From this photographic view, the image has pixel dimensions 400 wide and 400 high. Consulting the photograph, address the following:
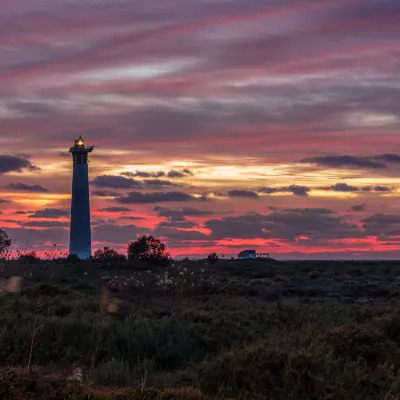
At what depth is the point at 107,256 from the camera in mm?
60281

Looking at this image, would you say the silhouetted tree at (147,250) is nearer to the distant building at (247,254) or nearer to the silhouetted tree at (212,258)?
the silhouetted tree at (212,258)

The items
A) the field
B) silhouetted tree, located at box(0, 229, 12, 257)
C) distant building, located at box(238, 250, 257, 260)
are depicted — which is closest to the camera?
the field

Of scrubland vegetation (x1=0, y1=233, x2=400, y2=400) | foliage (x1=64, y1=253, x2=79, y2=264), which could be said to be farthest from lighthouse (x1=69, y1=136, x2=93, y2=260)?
scrubland vegetation (x1=0, y1=233, x2=400, y2=400)

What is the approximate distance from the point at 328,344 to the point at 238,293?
2050 centimetres

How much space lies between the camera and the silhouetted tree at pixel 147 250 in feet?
180

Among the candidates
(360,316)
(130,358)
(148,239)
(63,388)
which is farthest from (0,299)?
(148,239)

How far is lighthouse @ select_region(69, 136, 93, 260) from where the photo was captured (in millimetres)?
61219

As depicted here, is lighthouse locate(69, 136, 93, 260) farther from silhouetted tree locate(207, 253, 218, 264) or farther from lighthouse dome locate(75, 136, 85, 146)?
silhouetted tree locate(207, 253, 218, 264)

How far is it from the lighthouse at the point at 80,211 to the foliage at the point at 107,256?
0.93m

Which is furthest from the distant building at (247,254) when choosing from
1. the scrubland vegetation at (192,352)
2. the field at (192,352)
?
the scrubland vegetation at (192,352)

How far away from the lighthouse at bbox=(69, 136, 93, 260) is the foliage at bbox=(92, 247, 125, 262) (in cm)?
93

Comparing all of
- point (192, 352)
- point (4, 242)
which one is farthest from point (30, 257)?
point (192, 352)

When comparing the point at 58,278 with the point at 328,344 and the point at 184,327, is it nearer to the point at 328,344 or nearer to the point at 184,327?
the point at 184,327

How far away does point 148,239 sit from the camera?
2258 inches
